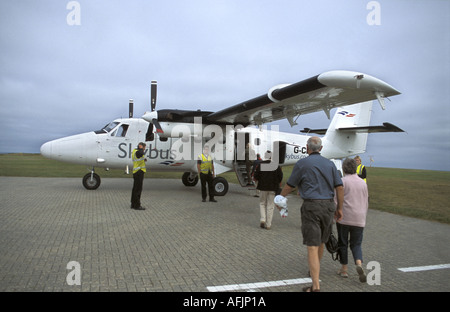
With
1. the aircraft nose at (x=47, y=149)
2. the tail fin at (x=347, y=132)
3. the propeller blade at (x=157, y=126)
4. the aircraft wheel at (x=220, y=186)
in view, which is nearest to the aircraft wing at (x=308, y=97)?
the propeller blade at (x=157, y=126)

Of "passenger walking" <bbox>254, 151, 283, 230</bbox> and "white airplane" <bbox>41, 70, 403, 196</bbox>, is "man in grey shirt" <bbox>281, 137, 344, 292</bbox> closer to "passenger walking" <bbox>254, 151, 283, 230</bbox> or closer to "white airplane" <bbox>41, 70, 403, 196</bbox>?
"passenger walking" <bbox>254, 151, 283, 230</bbox>

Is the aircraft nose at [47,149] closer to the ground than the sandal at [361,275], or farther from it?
farther from it

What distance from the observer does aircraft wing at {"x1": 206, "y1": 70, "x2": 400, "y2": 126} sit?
239 inches

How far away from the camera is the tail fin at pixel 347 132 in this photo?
13.8m

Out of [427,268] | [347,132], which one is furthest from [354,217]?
[347,132]

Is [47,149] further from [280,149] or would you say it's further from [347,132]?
[347,132]

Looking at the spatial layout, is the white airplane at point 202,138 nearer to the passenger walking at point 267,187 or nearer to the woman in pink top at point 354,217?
the passenger walking at point 267,187

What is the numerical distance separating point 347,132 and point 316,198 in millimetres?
11592

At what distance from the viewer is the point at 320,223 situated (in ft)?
11.8

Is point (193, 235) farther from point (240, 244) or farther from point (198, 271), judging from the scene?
point (198, 271)

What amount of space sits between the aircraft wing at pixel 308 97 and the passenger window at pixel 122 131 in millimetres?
3531

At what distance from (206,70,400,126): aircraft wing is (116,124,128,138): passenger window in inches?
139

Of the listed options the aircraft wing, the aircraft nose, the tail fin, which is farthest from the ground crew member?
the tail fin
